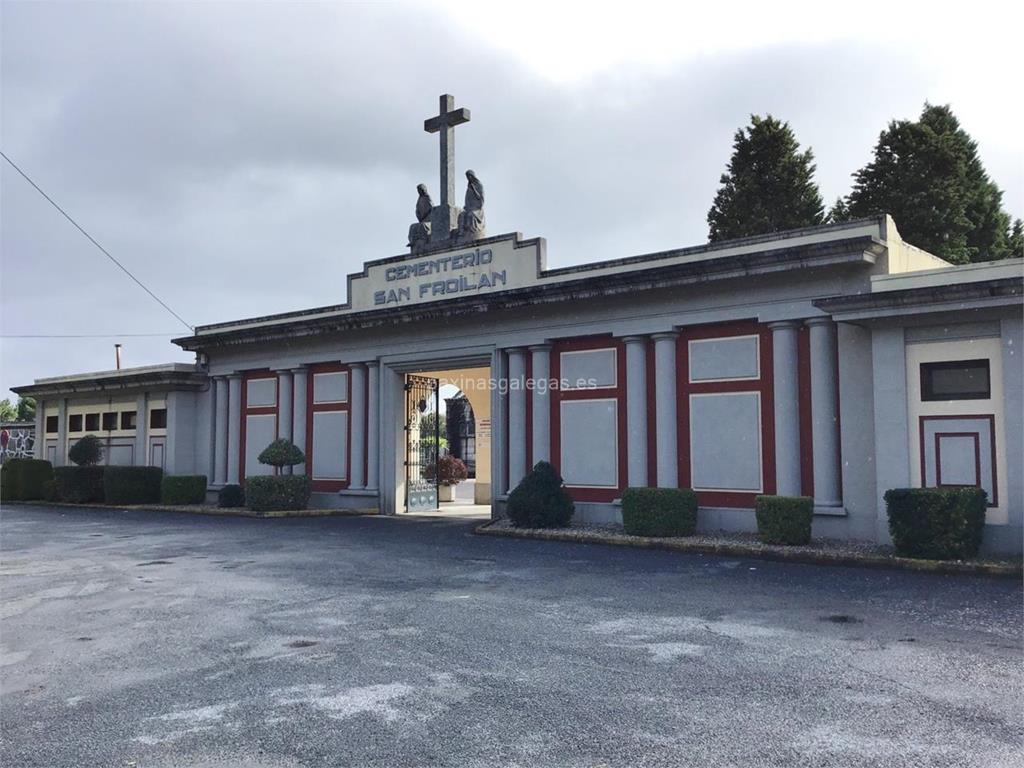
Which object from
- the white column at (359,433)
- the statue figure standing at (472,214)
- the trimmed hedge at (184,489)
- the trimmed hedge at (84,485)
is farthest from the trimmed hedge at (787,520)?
the trimmed hedge at (84,485)

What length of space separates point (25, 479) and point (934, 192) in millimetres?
35821

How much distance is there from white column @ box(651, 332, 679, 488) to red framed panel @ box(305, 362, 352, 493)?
8.66 m

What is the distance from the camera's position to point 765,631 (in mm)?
7512

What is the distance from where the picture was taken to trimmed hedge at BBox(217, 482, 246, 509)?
23.0 meters

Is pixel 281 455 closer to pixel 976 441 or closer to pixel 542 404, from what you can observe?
pixel 542 404

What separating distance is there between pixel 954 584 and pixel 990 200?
104 ft

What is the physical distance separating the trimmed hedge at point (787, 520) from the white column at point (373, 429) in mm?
11125

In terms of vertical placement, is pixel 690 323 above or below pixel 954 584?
above

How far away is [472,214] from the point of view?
2027 cm

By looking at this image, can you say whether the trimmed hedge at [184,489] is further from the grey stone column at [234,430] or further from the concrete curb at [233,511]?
the grey stone column at [234,430]

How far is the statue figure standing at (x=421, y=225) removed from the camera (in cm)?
2111

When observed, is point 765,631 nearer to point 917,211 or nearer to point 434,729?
point 434,729

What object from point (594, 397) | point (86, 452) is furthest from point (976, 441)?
point (86, 452)

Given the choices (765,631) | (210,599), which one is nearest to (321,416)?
(210,599)
